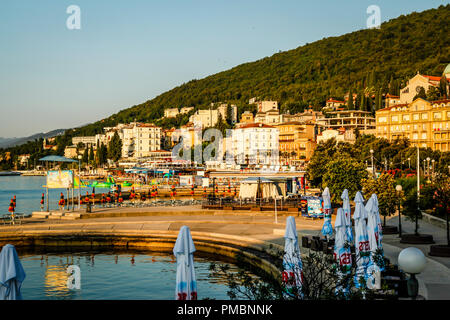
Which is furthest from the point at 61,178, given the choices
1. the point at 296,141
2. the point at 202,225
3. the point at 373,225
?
the point at 296,141

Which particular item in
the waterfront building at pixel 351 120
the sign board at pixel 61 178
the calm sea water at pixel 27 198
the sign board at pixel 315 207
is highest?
the waterfront building at pixel 351 120

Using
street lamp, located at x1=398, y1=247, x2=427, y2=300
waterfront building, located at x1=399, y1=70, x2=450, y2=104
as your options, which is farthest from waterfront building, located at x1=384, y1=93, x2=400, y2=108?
street lamp, located at x1=398, y1=247, x2=427, y2=300

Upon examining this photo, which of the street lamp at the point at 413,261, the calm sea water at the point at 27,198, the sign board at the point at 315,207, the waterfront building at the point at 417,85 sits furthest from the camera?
the waterfront building at the point at 417,85

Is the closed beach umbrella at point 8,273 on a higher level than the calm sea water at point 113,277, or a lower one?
higher

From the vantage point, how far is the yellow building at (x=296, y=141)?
141000 mm

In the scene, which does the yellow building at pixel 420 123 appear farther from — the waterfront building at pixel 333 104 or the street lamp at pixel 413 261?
the street lamp at pixel 413 261

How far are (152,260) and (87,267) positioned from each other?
323 centimetres

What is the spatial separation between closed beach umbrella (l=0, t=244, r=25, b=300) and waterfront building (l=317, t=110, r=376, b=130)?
128 meters

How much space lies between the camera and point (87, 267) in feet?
83.4

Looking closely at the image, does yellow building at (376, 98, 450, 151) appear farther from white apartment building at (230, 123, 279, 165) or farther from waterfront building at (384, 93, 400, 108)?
white apartment building at (230, 123, 279, 165)

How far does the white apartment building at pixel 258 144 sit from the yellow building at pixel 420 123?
147 feet

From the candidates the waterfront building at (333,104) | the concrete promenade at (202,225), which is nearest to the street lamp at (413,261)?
the concrete promenade at (202,225)

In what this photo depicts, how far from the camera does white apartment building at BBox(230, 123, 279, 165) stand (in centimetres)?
15143
